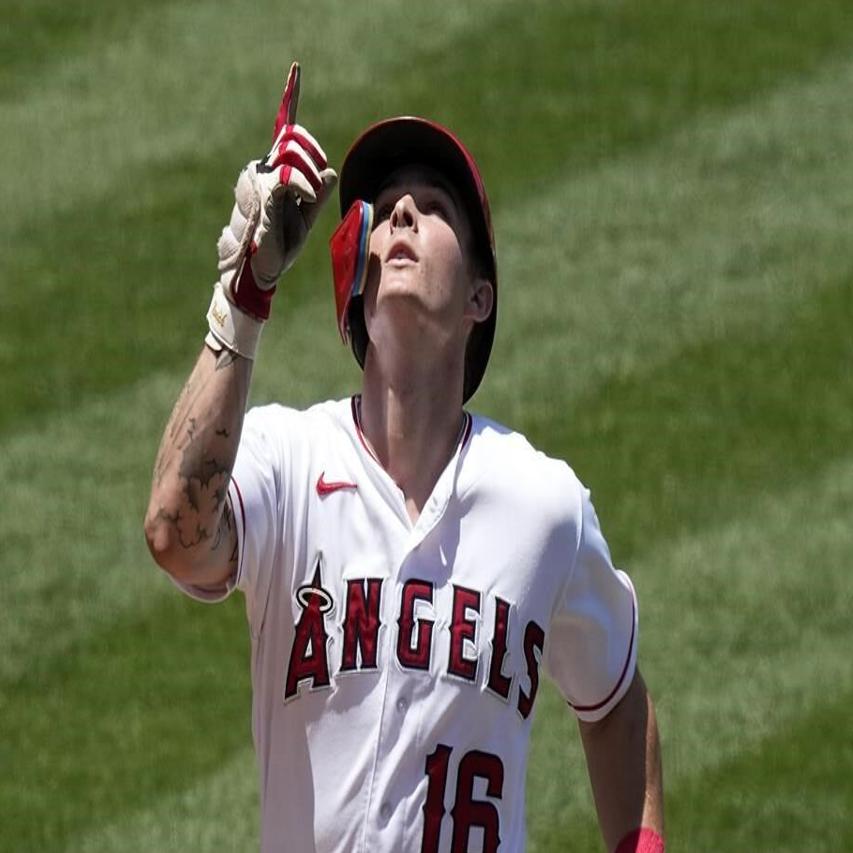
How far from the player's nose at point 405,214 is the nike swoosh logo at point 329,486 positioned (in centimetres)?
47

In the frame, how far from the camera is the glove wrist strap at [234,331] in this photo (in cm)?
360

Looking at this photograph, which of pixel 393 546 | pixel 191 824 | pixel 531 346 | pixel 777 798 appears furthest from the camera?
pixel 531 346

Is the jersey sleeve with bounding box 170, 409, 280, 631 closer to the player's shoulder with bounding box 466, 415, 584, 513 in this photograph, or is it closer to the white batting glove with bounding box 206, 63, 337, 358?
the white batting glove with bounding box 206, 63, 337, 358

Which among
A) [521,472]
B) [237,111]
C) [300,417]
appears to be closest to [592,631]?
[521,472]

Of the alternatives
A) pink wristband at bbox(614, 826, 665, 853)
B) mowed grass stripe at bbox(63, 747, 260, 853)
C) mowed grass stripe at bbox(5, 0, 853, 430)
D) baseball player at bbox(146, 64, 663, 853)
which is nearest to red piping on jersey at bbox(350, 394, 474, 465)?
baseball player at bbox(146, 64, 663, 853)

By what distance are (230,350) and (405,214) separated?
1.81 ft

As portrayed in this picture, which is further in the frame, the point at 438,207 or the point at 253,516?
the point at 438,207

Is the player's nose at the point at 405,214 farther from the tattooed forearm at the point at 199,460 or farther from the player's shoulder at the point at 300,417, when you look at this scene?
the tattooed forearm at the point at 199,460

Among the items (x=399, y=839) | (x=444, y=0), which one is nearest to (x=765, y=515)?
(x=444, y=0)

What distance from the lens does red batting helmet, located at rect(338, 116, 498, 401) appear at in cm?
405

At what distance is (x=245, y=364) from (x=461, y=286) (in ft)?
1.84

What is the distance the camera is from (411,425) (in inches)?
157

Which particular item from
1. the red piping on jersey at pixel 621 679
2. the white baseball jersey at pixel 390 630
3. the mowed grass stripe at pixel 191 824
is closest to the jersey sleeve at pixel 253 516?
the white baseball jersey at pixel 390 630

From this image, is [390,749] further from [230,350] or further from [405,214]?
[405,214]
